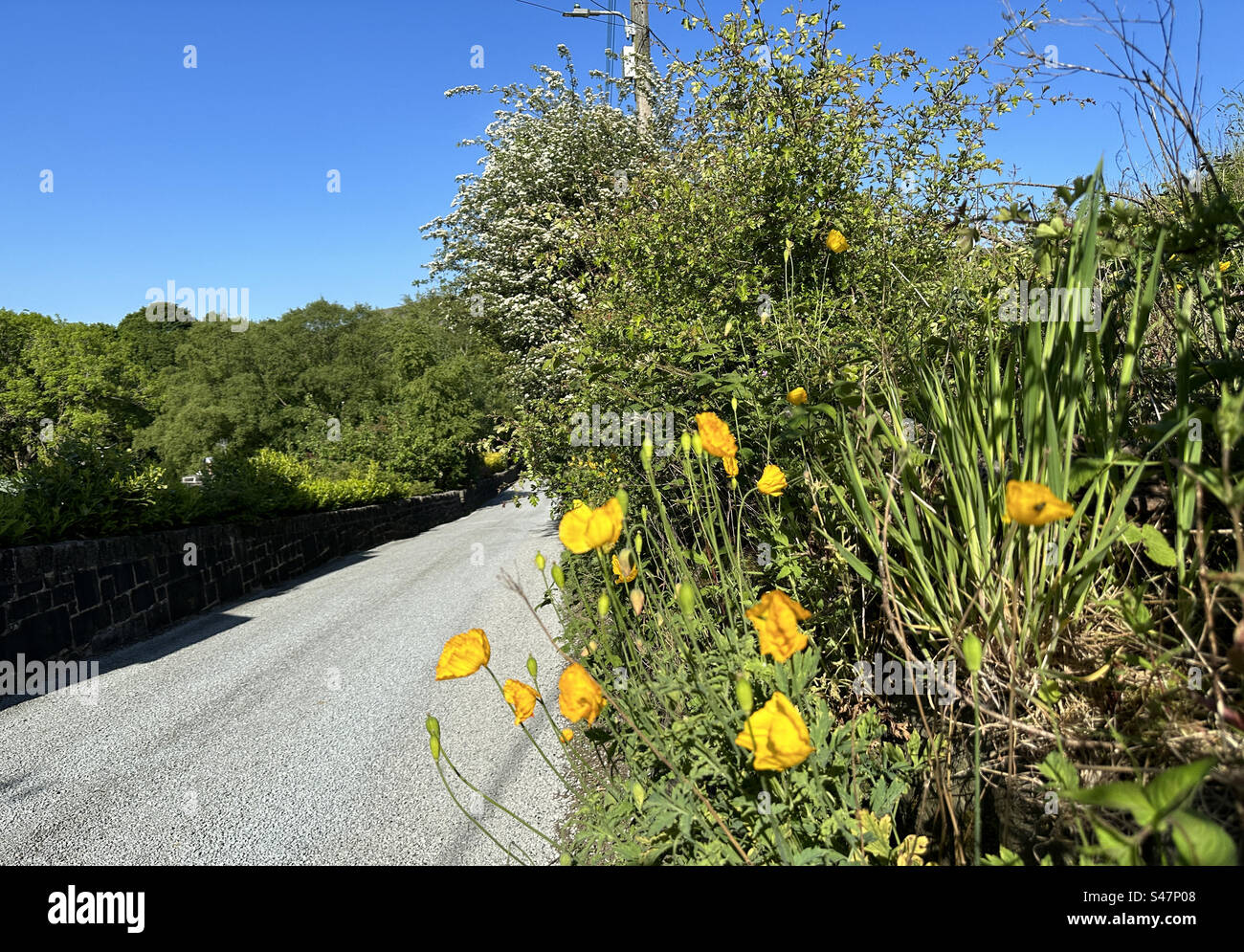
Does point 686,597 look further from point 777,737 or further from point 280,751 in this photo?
point 280,751

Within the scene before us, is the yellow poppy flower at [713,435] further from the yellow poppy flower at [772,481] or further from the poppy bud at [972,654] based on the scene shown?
the poppy bud at [972,654]

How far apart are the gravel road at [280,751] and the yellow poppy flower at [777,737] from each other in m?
1.79

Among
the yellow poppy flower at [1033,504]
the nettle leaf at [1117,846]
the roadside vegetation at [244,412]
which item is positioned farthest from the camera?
the roadside vegetation at [244,412]

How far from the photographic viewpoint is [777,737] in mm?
1163

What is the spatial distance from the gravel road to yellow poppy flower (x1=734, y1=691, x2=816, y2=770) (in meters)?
1.79

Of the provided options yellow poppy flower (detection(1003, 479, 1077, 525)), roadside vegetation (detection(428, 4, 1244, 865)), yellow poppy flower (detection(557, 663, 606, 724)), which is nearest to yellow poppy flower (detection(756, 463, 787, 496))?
roadside vegetation (detection(428, 4, 1244, 865))

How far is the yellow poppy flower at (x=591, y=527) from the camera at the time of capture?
141 cm

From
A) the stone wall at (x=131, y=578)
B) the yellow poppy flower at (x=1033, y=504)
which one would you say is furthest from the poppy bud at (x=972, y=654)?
the stone wall at (x=131, y=578)

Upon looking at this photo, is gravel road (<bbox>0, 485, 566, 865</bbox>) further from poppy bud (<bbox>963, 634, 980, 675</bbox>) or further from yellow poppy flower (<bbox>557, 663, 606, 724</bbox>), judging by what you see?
poppy bud (<bbox>963, 634, 980, 675</bbox>)

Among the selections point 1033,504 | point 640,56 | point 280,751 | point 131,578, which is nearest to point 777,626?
point 1033,504

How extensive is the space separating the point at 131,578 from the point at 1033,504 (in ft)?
25.6

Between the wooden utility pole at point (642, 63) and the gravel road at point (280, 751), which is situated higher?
the wooden utility pole at point (642, 63)

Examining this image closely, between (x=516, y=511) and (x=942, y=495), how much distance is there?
18.8 meters
